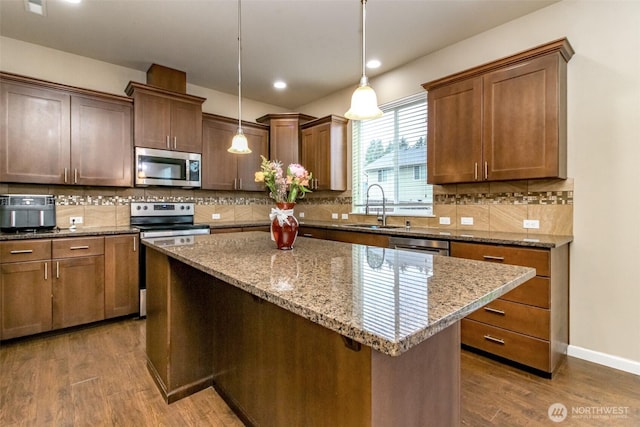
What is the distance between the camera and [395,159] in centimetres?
388

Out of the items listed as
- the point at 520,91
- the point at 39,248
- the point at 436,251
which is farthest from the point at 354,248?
the point at 39,248

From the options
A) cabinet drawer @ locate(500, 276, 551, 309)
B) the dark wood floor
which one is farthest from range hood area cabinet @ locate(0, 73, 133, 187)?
cabinet drawer @ locate(500, 276, 551, 309)

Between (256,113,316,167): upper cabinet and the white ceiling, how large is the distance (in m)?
0.81

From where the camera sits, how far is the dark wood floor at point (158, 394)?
5.65 feet

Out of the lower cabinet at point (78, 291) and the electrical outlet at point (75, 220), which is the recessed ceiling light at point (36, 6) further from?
the lower cabinet at point (78, 291)

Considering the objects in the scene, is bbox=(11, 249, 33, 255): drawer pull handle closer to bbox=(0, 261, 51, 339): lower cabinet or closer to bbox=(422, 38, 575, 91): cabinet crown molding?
bbox=(0, 261, 51, 339): lower cabinet

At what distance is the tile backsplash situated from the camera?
2619mm

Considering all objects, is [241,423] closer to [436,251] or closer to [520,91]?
[436,251]

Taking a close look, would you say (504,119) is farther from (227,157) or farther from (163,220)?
(163,220)

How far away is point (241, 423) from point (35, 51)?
4.03 m

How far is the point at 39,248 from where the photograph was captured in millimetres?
2756

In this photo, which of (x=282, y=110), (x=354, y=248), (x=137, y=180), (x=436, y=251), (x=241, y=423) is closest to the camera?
(x=241, y=423)

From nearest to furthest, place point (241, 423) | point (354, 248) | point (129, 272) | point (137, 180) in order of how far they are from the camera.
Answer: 1. point (241, 423)
2. point (354, 248)
3. point (129, 272)
4. point (137, 180)

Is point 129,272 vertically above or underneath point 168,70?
underneath
